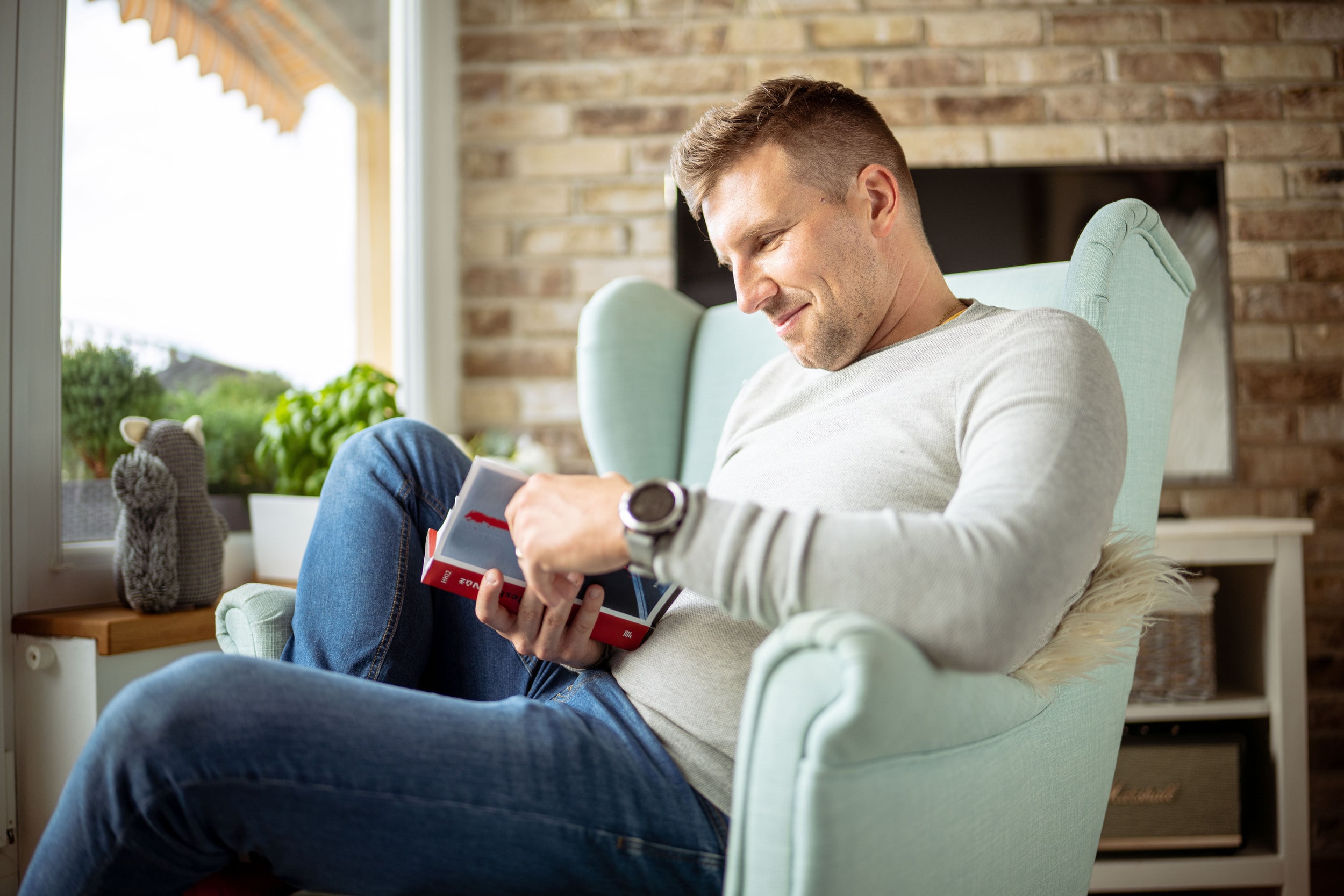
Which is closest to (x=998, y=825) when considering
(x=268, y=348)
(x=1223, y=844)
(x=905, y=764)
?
(x=905, y=764)

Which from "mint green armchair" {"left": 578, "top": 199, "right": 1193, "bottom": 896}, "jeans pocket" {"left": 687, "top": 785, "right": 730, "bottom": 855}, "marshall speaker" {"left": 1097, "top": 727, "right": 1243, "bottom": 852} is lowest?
Answer: "marshall speaker" {"left": 1097, "top": 727, "right": 1243, "bottom": 852}

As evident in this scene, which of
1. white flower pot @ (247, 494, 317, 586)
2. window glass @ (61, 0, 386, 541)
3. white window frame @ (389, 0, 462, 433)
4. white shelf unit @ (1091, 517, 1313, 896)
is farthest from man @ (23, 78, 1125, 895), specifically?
white window frame @ (389, 0, 462, 433)

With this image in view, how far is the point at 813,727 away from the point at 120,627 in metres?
1.05

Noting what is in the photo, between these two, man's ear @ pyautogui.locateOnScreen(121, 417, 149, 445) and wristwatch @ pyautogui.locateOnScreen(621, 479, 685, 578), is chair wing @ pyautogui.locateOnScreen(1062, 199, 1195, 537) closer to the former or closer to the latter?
wristwatch @ pyautogui.locateOnScreen(621, 479, 685, 578)

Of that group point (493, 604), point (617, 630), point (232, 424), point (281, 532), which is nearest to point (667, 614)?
point (617, 630)

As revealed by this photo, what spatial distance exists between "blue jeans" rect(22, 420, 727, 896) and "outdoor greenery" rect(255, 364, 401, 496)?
0.95 m

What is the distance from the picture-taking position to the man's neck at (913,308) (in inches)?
40.2

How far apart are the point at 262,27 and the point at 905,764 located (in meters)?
1.89

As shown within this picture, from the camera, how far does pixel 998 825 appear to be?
28.4 inches

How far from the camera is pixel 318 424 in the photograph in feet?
5.22

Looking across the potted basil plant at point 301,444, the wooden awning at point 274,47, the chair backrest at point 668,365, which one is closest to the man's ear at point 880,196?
the chair backrest at point 668,365

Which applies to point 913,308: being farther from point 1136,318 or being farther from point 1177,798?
point 1177,798

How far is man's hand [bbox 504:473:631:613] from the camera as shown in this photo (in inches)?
27.1

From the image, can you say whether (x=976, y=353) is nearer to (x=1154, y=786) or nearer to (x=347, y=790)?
(x=347, y=790)
